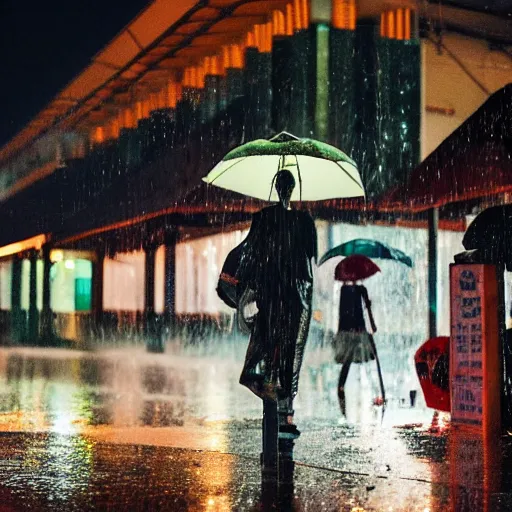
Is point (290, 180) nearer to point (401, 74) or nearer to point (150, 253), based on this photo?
point (401, 74)

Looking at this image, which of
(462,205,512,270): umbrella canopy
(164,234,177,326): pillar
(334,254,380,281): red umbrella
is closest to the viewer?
(462,205,512,270): umbrella canopy

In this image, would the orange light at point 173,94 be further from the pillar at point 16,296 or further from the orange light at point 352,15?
the pillar at point 16,296

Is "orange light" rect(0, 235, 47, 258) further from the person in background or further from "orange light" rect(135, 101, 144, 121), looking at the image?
the person in background

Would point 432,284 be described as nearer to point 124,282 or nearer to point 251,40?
point 251,40

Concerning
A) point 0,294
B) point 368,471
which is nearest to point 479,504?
point 368,471

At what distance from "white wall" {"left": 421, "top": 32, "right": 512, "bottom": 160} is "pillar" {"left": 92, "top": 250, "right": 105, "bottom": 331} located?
11.0 meters

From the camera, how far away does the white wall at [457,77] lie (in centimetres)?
1931

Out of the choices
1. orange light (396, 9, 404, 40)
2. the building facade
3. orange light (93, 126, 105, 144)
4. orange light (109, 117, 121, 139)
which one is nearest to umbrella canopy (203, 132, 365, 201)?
the building facade

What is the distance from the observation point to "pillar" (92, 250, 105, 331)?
2605cm

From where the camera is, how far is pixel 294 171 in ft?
26.1

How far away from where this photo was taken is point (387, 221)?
19.5 metres

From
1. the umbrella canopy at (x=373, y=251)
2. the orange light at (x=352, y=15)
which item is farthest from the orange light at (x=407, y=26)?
the umbrella canopy at (x=373, y=251)

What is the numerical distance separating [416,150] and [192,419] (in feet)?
40.8

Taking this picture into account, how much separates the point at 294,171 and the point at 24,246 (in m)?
24.3
